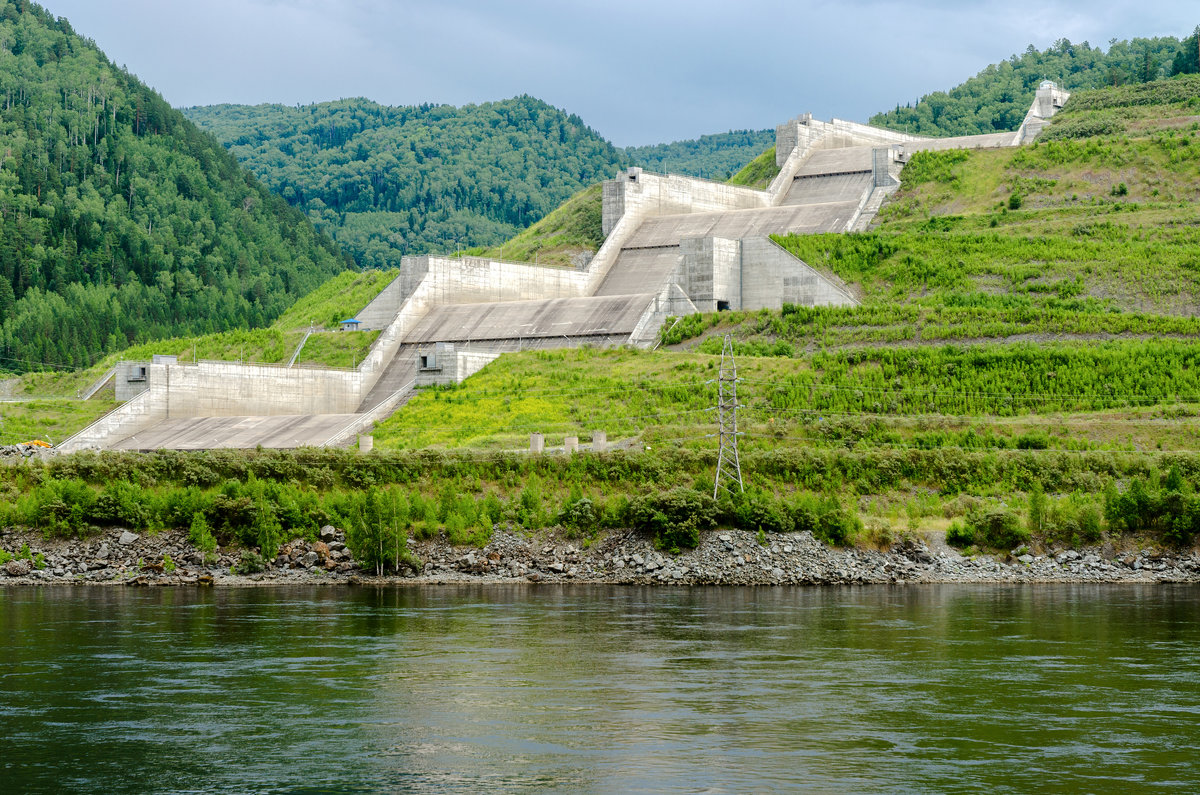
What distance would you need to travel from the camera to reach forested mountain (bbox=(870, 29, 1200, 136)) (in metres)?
146

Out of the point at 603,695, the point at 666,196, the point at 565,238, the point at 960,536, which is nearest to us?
the point at 603,695

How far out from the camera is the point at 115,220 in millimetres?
168625

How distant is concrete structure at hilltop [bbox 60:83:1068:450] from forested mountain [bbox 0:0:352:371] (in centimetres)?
5661

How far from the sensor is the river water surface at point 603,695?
21469 millimetres

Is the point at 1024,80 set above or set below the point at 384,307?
above

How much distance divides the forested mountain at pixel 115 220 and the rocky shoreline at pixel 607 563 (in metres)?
87.7

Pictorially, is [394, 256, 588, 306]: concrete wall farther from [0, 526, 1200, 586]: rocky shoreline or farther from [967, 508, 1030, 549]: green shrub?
[967, 508, 1030, 549]: green shrub

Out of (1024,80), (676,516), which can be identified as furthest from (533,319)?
(1024,80)

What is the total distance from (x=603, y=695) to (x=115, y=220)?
15407 cm

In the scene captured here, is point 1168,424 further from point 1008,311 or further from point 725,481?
point 725,481

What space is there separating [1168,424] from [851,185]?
4783 cm

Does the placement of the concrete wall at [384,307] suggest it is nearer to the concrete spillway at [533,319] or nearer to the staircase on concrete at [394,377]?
the concrete spillway at [533,319]

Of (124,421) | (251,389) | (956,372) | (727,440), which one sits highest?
(956,372)

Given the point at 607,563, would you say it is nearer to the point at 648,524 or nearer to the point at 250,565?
the point at 648,524
